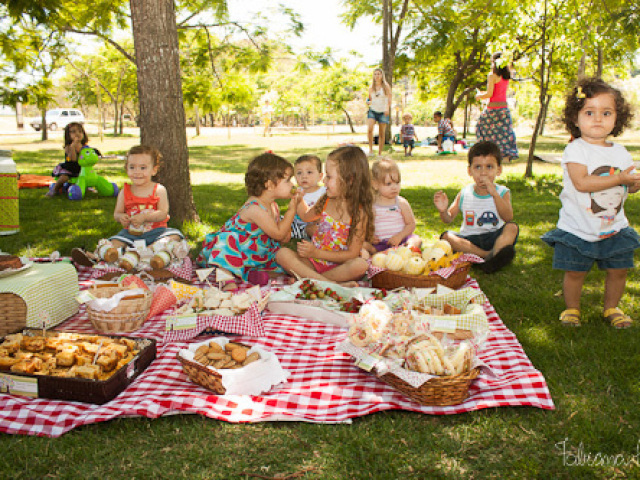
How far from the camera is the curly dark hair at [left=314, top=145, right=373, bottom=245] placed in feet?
13.6

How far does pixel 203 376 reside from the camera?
2.66 metres

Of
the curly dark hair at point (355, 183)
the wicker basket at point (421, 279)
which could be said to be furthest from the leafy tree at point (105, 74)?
the wicker basket at point (421, 279)

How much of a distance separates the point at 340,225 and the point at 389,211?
0.80 metres

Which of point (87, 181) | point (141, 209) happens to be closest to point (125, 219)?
point (141, 209)

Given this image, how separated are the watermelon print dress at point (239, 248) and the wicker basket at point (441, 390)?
2.31 meters

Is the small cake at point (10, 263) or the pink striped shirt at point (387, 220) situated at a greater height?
the pink striped shirt at point (387, 220)

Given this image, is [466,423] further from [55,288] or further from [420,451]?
[55,288]

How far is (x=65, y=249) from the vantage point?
5457 mm

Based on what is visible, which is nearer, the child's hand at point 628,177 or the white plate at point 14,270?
the child's hand at point 628,177

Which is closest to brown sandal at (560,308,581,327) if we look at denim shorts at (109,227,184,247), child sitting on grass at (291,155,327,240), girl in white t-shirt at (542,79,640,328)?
girl in white t-shirt at (542,79,640,328)

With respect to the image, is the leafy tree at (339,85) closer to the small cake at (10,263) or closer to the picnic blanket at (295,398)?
the small cake at (10,263)

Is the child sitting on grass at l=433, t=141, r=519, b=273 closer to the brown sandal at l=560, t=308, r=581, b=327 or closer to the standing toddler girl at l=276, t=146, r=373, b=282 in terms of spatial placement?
the standing toddler girl at l=276, t=146, r=373, b=282

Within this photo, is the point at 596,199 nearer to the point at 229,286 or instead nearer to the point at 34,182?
Result: the point at 229,286

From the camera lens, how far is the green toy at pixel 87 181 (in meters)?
8.24
